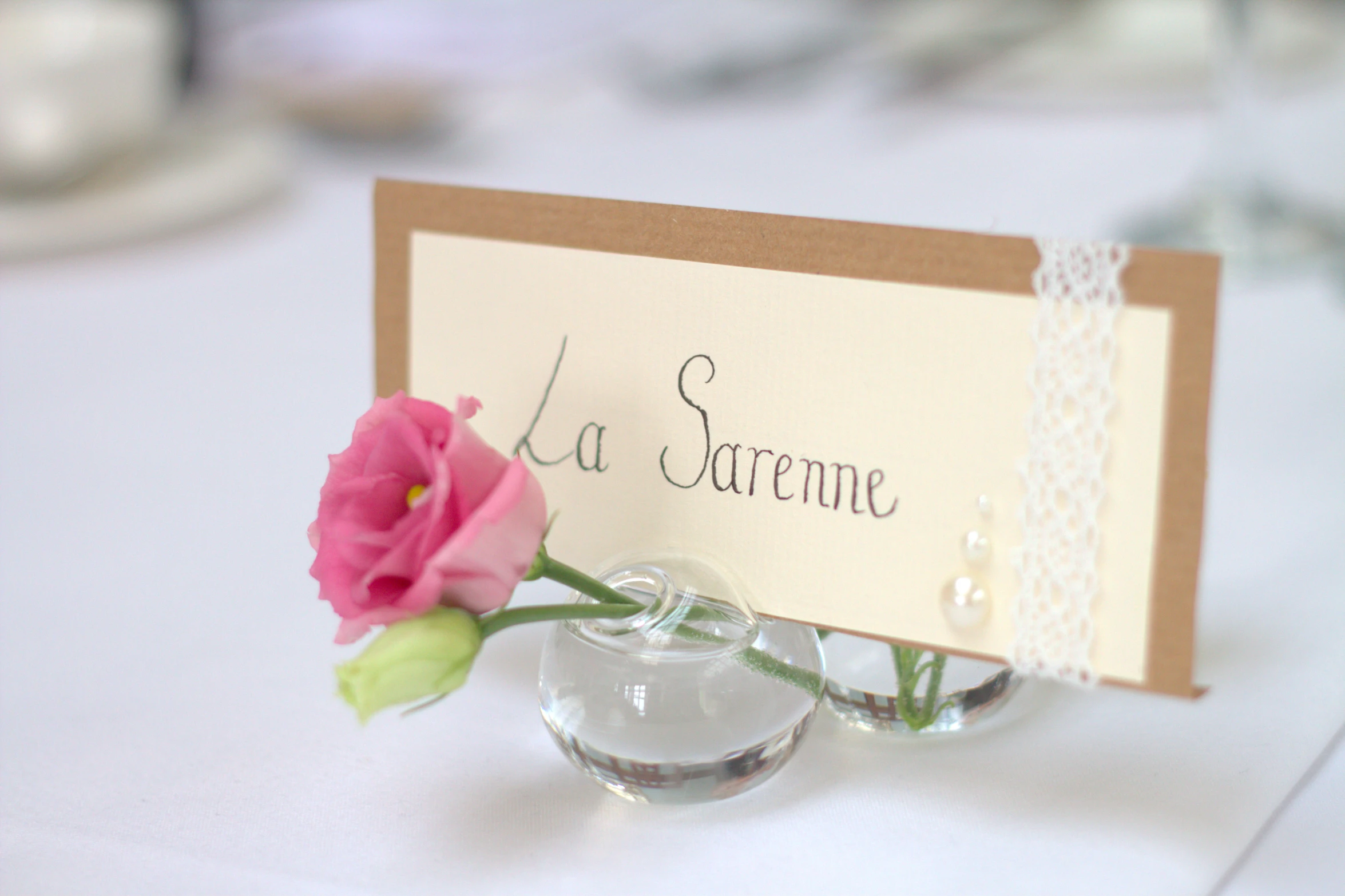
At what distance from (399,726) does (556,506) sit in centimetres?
9

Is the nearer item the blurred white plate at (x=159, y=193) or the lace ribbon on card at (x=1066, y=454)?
the lace ribbon on card at (x=1066, y=454)

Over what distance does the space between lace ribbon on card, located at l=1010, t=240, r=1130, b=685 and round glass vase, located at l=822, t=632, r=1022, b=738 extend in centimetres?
5

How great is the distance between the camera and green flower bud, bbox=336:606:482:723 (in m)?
0.29

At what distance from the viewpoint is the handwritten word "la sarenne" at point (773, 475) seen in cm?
34

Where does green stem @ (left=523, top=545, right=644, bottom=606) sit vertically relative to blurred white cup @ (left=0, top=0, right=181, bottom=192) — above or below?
below

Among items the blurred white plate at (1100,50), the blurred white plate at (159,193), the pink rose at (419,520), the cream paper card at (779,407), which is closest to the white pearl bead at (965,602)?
the cream paper card at (779,407)

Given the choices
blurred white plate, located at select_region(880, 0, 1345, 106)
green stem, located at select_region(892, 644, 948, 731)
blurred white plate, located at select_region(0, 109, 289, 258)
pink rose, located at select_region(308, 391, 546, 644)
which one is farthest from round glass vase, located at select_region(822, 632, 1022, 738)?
blurred white plate, located at select_region(880, 0, 1345, 106)

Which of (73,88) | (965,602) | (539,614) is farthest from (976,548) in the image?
(73,88)

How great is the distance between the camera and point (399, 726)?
413 millimetres

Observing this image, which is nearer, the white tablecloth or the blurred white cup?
the white tablecloth

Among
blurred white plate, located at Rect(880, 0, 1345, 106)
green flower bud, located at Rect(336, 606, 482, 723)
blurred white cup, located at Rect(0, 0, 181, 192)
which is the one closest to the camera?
green flower bud, located at Rect(336, 606, 482, 723)

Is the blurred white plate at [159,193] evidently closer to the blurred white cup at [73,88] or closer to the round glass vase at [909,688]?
the blurred white cup at [73,88]

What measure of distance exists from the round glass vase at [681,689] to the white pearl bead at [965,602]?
0.17 feet

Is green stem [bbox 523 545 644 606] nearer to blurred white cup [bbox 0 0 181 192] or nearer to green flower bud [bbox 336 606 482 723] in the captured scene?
green flower bud [bbox 336 606 482 723]
